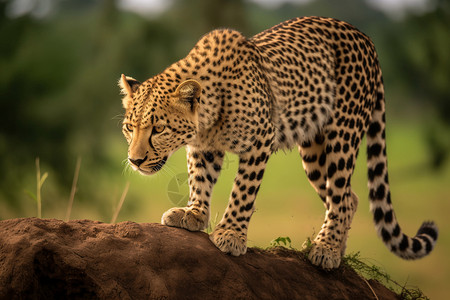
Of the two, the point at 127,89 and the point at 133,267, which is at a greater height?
the point at 127,89

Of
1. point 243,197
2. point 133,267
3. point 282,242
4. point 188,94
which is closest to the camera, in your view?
point 133,267

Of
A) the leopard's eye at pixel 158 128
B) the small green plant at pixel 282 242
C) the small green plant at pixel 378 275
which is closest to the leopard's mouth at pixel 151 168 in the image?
the leopard's eye at pixel 158 128

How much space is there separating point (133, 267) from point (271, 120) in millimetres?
1774

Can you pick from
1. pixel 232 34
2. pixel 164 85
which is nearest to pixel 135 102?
pixel 164 85

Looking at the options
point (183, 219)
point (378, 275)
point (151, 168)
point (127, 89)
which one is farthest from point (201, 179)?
point (378, 275)

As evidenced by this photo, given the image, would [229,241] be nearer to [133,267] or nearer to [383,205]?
[133,267]

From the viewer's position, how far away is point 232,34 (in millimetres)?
5047

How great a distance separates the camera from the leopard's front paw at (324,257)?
4.87m

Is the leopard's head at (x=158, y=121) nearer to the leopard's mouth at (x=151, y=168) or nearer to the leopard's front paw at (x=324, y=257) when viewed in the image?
the leopard's mouth at (x=151, y=168)

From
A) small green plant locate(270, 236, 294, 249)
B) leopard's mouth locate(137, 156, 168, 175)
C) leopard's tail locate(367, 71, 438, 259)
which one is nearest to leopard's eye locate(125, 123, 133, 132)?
leopard's mouth locate(137, 156, 168, 175)

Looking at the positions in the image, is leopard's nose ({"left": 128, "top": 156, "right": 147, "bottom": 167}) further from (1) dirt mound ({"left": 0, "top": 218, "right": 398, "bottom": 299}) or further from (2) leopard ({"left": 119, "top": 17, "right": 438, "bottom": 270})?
(1) dirt mound ({"left": 0, "top": 218, "right": 398, "bottom": 299})

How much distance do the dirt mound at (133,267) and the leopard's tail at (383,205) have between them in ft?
3.48

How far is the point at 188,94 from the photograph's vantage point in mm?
4445

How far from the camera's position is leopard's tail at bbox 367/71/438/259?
18.2 feet
